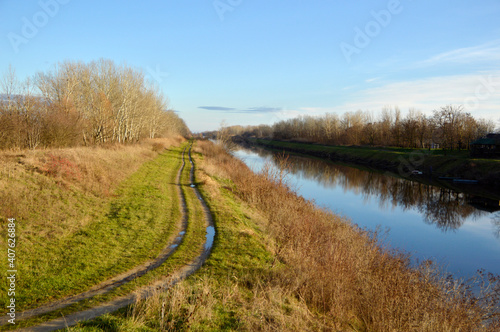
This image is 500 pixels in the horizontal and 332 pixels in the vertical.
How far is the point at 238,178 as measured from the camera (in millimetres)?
23422

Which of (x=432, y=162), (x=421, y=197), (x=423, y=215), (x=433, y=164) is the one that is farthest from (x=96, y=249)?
(x=432, y=162)

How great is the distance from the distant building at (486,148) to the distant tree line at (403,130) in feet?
28.2

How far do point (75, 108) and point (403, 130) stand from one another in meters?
55.8

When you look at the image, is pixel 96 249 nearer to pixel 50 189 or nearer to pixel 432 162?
pixel 50 189

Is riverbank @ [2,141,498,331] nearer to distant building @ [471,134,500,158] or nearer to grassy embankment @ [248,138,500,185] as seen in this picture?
grassy embankment @ [248,138,500,185]

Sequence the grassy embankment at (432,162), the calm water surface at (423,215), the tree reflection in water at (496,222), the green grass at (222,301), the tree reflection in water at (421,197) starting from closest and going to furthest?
the green grass at (222,301) → the calm water surface at (423,215) → the tree reflection in water at (496,222) → the tree reflection in water at (421,197) → the grassy embankment at (432,162)

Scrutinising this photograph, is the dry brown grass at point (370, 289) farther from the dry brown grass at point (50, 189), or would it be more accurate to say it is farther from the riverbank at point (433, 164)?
the riverbank at point (433, 164)

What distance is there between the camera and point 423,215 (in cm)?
2053

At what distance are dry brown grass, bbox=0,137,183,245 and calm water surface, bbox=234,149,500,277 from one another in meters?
13.4

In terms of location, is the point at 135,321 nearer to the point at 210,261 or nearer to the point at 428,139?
the point at 210,261

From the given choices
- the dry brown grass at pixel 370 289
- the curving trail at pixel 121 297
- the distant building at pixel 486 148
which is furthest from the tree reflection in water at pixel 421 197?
the curving trail at pixel 121 297

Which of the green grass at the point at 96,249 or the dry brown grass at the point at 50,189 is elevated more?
the dry brown grass at the point at 50,189

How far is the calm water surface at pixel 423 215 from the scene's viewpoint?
13844 mm

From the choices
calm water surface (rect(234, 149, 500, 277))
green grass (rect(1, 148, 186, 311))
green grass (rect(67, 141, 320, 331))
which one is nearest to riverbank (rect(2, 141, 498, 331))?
green grass (rect(67, 141, 320, 331))
